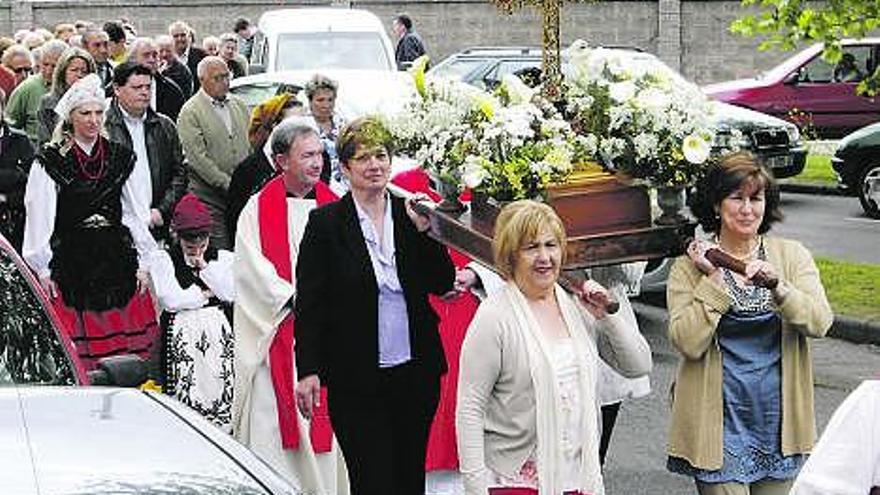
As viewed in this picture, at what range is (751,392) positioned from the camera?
718 cm

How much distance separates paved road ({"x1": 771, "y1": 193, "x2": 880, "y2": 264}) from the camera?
63.0 feet

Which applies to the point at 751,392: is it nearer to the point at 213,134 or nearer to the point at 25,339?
the point at 25,339

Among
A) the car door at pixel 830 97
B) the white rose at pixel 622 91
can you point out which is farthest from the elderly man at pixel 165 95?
the car door at pixel 830 97

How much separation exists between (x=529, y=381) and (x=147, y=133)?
5.96 metres

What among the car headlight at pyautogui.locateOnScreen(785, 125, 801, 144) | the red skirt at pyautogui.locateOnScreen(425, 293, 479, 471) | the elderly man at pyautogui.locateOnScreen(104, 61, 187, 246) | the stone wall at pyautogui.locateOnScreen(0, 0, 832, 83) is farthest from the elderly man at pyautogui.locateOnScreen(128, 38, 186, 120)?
the stone wall at pyautogui.locateOnScreen(0, 0, 832, 83)

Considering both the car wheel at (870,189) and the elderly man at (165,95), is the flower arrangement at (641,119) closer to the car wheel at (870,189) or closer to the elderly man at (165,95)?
the elderly man at (165,95)

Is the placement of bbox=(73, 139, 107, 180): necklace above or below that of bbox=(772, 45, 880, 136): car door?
above

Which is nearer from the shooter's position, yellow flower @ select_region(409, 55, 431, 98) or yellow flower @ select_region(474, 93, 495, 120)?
yellow flower @ select_region(474, 93, 495, 120)

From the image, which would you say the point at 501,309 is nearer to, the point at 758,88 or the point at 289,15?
the point at 289,15

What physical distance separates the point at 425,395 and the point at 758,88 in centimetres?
2183

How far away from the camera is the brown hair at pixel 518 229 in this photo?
670 cm

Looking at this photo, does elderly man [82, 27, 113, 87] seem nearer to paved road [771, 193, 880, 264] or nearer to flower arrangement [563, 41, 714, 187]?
paved road [771, 193, 880, 264]

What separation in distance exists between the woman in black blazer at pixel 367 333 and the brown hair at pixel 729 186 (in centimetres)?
121

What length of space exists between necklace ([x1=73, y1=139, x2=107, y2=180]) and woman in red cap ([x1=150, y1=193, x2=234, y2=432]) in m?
0.62
